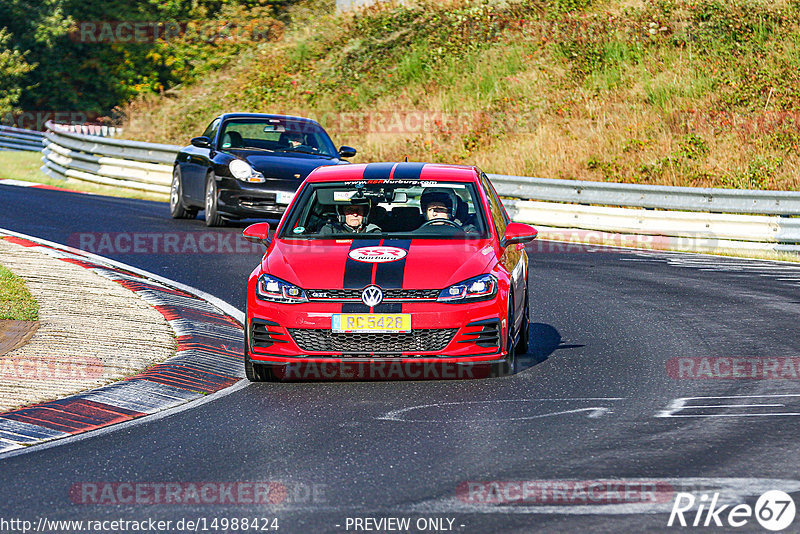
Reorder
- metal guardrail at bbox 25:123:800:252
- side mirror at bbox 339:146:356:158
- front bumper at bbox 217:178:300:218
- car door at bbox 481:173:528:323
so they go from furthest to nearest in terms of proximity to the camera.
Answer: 1. side mirror at bbox 339:146:356:158
2. metal guardrail at bbox 25:123:800:252
3. front bumper at bbox 217:178:300:218
4. car door at bbox 481:173:528:323

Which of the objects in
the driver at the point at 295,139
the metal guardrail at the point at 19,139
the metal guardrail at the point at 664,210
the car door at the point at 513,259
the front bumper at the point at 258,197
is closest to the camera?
the car door at the point at 513,259

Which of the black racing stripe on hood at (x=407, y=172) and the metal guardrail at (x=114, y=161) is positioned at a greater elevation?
the black racing stripe on hood at (x=407, y=172)

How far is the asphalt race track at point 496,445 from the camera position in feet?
18.8

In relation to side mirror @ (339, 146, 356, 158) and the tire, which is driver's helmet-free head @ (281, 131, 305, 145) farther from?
the tire

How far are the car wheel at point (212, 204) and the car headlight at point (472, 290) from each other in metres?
10.2

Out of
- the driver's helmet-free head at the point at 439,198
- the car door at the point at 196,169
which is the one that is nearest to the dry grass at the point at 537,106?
the car door at the point at 196,169

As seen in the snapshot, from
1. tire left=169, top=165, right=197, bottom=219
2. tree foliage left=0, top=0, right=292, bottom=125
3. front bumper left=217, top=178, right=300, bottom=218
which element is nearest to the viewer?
front bumper left=217, top=178, right=300, bottom=218

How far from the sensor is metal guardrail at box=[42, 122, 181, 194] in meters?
25.5

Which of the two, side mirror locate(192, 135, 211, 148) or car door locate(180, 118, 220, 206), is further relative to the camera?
car door locate(180, 118, 220, 206)

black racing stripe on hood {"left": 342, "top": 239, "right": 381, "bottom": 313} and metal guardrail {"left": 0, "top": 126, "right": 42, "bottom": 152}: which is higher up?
black racing stripe on hood {"left": 342, "top": 239, "right": 381, "bottom": 313}

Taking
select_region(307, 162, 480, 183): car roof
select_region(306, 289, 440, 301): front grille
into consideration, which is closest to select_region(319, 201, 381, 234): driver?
select_region(307, 162, 480, 183): car roof

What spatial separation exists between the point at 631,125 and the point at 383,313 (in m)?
18.4

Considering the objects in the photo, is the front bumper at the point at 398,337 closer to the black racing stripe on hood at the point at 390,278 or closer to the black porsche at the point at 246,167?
the black racing stripe on hood at the point at 390,278

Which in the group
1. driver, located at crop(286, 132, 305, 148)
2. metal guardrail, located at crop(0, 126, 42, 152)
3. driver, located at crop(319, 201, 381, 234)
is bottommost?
metal guardrail, located at crop(0, 126, 42, 152)
